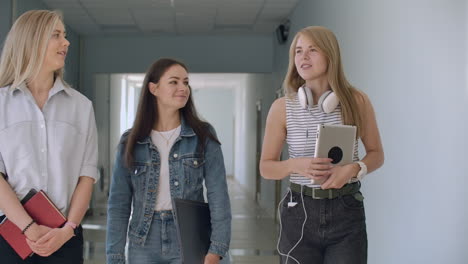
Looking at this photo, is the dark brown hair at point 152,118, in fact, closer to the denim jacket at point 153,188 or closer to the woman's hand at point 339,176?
the denim jacket at point 153,188

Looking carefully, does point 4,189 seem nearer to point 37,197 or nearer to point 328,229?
point 37,197

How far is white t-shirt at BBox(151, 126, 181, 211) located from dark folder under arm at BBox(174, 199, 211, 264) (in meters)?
0.10

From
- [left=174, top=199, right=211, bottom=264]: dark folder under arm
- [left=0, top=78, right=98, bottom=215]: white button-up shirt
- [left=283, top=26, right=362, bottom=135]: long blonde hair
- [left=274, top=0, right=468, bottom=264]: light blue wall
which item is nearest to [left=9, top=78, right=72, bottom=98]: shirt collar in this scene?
[left=0, top=78, right=98, bottom=215]: white button-up shirt

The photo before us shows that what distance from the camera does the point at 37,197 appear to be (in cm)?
163

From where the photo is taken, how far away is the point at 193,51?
879 cm

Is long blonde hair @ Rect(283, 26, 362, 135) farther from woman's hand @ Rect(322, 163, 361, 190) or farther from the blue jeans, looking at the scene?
the blue jeans

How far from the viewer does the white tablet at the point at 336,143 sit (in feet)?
5.25

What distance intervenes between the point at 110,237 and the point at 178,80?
64 cm

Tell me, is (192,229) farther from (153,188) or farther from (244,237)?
(244,237)

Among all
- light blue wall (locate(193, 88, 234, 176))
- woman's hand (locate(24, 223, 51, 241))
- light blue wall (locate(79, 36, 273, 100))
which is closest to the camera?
woman's hand (locate(24, 223, 51, 241))

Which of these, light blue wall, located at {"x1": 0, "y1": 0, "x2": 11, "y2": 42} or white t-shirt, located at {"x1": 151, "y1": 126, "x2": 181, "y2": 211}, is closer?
white t-shirt, located at {"x1": 151, "y1": 126, "x2": 181, "y2": 211}

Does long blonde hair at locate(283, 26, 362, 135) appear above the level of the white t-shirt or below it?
above

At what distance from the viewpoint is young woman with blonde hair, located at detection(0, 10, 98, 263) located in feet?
5.33

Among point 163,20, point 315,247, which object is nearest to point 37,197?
point 315,247
